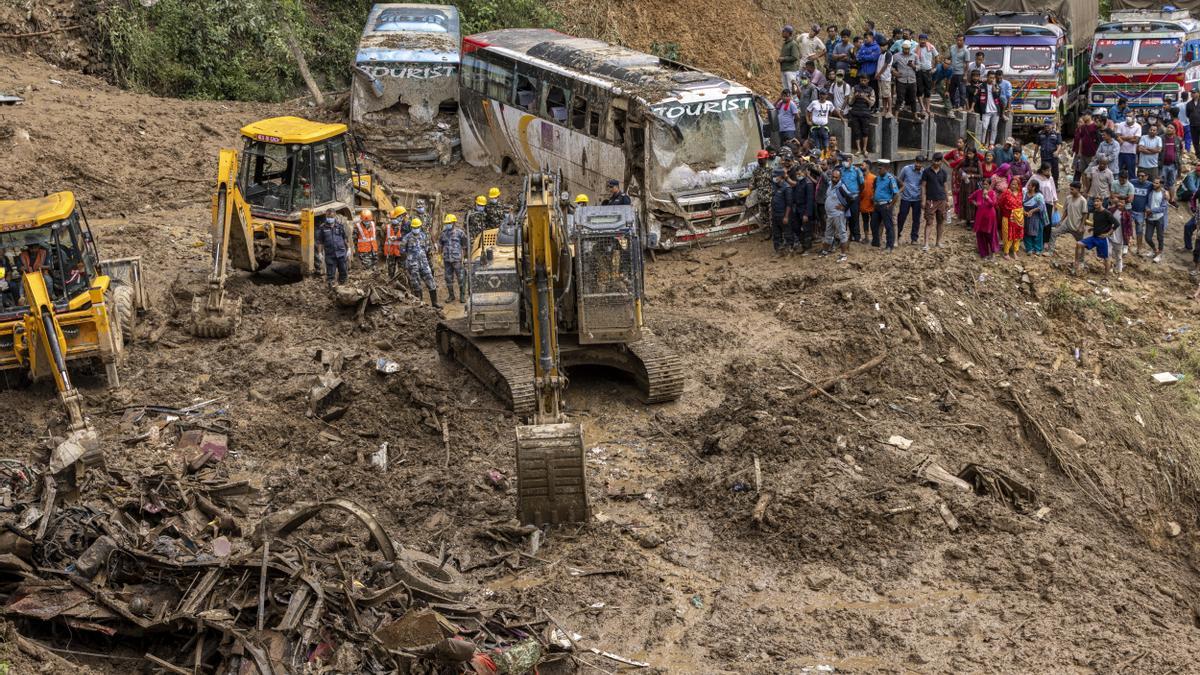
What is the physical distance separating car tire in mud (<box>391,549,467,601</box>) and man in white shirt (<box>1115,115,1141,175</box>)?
46.1ft

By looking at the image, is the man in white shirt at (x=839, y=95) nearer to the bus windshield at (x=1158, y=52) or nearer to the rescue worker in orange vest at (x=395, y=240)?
the rescue worker in orange vest at (x=395, y=240)

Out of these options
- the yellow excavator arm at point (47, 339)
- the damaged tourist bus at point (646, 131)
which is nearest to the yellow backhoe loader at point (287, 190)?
the yellow excavator arm at point (47, 339)

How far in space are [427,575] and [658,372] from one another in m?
4.81

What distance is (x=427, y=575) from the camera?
38.9 ft

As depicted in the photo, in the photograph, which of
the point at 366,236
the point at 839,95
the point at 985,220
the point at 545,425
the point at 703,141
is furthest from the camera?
the point at 839,95

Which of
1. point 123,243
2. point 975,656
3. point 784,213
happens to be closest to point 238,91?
point 123,243

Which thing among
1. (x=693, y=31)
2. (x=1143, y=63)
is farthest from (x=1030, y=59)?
(x=693, y=31)

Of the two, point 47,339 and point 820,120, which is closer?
point 47,339

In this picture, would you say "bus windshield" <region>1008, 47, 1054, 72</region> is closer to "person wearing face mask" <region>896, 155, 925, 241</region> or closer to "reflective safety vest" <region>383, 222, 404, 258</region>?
"person wearing face mask" <region>896, 155, 925, 241</region>

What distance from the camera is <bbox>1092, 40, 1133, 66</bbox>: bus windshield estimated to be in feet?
86.6

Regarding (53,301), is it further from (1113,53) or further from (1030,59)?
(1113,53)

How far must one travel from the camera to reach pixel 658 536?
13250 millimetres

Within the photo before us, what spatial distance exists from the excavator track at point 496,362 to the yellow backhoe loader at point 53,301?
3806 millimetres

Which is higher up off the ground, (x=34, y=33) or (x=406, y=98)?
(x=34, y=33)
